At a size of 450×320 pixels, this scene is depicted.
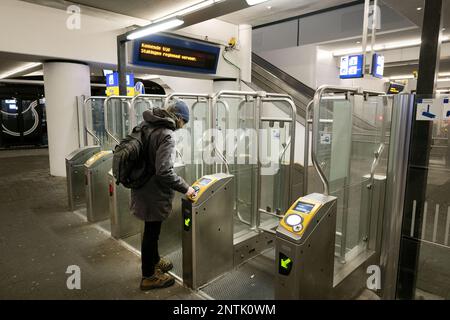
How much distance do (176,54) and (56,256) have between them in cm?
499

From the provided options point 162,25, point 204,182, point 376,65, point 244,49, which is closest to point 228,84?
point 244,49

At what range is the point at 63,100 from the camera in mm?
5734

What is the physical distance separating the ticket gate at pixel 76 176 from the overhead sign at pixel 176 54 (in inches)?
103

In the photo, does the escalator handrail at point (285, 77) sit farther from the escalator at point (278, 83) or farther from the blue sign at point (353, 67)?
the blue sign at point (353, 67)

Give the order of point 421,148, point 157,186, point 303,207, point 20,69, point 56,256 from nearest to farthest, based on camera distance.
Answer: point 303,207
point 421,148
point 157,186
point 56,256
point 20,69

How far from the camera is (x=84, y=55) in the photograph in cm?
564

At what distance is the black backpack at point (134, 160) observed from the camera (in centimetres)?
221

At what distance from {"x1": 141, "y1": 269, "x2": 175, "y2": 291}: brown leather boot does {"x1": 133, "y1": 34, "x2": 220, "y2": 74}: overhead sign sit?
4.89 meters

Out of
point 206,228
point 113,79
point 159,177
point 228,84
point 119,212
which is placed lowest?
point 119,212

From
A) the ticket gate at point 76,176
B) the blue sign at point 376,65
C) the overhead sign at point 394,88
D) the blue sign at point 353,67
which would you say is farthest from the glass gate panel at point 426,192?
the overhead sign at point 394,88

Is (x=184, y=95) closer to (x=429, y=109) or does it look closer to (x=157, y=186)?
(x=157, y=186)

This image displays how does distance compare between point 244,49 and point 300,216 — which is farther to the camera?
point 244,49

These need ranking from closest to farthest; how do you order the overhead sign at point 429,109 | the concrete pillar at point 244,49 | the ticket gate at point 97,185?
the overhead sign at point 429,109 < the ticket gate at point 97,185 < the concrete pillar at point 244,49
